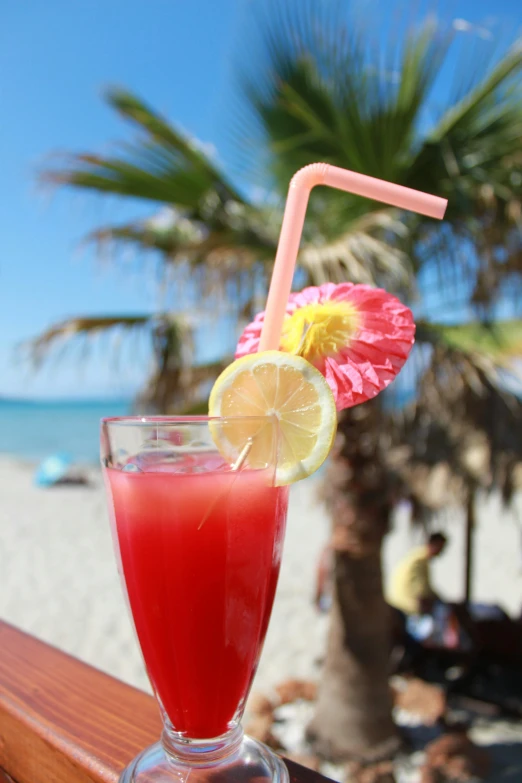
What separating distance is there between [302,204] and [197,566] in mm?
421

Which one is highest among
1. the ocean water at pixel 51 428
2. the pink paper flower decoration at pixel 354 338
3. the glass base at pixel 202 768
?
the pink paper flower decoration at pixel 354 338

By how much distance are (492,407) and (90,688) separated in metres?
2.95

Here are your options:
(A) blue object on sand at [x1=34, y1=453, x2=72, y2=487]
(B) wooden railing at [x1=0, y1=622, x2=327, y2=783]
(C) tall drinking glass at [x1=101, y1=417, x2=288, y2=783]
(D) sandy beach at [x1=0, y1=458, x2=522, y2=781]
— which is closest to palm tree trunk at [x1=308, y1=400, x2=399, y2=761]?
(D) sandy beach at [x1=0, y1=458, x2=522, y2=781]

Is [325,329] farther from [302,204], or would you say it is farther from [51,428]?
[51,428]

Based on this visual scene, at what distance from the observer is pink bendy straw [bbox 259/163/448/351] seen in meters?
0.65

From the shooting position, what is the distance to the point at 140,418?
656 mm

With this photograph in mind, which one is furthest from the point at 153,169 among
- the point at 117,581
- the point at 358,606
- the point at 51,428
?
the point at 51,428

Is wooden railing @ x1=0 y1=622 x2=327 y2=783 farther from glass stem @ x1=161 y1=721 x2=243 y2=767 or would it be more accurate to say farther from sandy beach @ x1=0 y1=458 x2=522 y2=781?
sandy beach @ x1=0 y1=458 x2=522 y2=781

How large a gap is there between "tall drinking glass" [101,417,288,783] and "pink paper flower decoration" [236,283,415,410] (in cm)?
10

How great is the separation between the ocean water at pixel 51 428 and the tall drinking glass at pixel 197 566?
A: 14.3 metres

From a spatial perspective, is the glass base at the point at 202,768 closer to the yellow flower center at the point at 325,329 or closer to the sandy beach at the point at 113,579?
the yellow flower center at the point at 325,329

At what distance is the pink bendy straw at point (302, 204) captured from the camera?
65cm

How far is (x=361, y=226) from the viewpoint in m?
2.96

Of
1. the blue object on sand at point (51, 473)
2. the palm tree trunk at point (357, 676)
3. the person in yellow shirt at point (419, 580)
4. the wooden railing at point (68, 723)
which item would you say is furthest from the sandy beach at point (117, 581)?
→ the wooden railing at point (68, 723)
